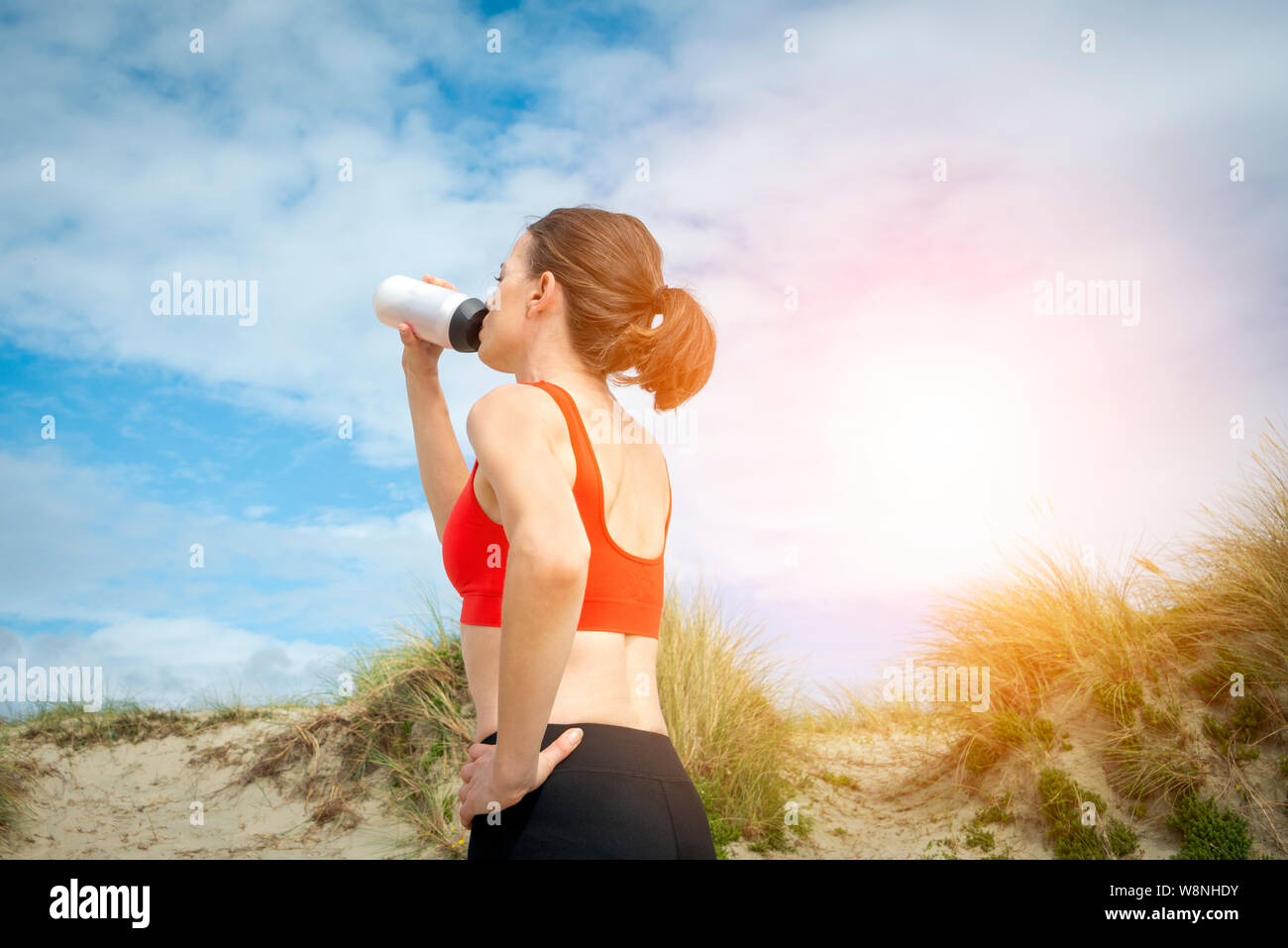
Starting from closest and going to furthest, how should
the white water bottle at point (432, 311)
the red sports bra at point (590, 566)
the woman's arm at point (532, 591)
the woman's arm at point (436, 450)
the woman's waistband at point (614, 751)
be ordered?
1. the woman's arm at point (532, 591)
2. the woman's waistband at point (614, 751)
3. the red sports bra at point (590, 566)
4. the white water bottle at point (432, 311)
5. the woman's arm at point (436, 450)

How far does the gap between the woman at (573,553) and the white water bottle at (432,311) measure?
23cm

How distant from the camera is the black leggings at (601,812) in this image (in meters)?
1.76

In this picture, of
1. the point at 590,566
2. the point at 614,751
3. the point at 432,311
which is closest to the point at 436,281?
the point at 432,311

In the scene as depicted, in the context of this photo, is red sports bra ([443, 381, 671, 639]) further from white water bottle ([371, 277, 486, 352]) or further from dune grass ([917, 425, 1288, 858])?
dune grass ([917, 425, 1288, 858])

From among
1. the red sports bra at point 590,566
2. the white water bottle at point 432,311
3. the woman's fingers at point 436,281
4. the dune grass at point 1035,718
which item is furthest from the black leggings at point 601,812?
the dune grass at point 1035,718

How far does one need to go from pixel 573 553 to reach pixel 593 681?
1.18 ft

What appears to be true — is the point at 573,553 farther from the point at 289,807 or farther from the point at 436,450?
the point at 289,807

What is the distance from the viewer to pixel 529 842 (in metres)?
1.76

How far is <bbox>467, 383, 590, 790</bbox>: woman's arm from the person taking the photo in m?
1.69

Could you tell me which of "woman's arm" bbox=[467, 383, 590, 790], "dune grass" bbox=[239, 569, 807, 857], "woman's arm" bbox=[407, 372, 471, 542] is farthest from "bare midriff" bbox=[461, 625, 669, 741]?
"dune grass" bbox=[239, 569, 807, 857]

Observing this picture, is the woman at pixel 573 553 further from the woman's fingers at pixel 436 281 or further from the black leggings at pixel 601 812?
the woman's fingers at pixel 436 281
